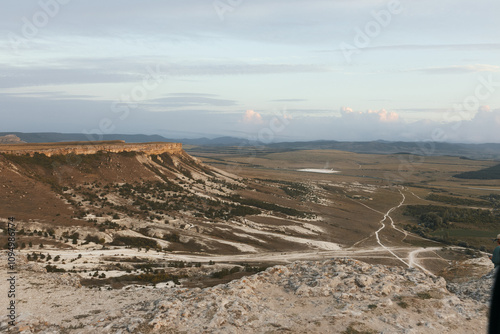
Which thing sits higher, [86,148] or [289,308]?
[86,148]

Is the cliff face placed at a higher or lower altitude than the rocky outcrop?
higher

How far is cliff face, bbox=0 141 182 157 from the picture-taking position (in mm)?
66500

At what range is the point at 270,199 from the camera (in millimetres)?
88875

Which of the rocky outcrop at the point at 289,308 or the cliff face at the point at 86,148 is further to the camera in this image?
the cliff face at the point at 86,148

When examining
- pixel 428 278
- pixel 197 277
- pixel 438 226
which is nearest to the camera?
pixel 428 278

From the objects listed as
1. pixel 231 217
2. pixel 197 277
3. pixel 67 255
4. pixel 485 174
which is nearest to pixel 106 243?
pixel 67 255

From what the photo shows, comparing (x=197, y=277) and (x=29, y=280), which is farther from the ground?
(x=29, y=280)

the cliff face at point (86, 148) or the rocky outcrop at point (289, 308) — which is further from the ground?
the cliff face at point (86, 148)

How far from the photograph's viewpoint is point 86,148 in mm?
76000

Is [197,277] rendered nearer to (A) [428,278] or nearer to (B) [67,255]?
(B) [67,255]

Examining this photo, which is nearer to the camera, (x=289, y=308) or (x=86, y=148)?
(x=289, y=308)

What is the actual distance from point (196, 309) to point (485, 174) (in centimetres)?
22712

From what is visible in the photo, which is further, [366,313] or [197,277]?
[197,277]

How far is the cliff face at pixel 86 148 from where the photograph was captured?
6650cm
